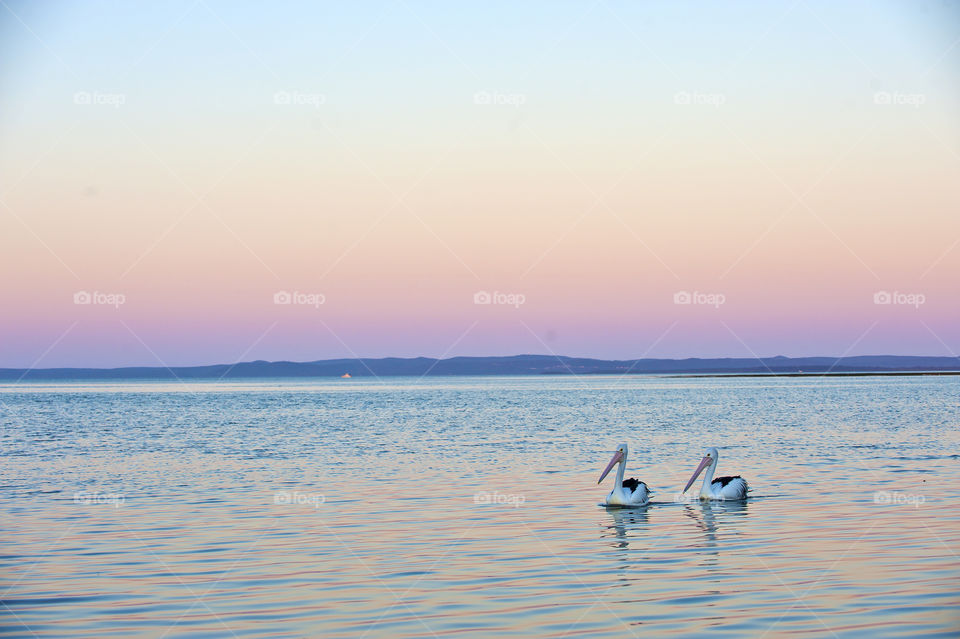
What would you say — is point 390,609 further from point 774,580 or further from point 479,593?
point 774,580

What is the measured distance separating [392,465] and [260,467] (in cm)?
312

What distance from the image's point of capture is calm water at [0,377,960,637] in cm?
985

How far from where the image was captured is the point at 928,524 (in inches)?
576

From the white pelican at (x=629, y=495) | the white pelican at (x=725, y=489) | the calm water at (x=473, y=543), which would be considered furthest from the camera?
the white pelican at (x=725, y=489)

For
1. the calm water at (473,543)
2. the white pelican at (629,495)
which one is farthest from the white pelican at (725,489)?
the white pelican at (629,495)

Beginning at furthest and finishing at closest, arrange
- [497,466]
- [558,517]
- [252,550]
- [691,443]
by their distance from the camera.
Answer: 1. [691,443]
2. [497,466]
3. [558,517]
4. [252,550]

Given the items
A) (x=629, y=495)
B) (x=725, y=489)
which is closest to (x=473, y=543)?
(x=629, y=495)

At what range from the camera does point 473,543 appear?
1379 cm

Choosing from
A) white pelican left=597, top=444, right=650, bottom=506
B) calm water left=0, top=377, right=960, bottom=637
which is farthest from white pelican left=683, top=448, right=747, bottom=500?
white pelican left=597, top=444, right=650, bottom=506

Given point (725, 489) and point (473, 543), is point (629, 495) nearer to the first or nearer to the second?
point (725, 489)

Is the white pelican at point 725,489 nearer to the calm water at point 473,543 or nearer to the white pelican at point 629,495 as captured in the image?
the calm water at point 473,543

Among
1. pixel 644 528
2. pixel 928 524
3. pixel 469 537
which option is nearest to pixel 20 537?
pixel 469 537

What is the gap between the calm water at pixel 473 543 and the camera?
9.85 metres

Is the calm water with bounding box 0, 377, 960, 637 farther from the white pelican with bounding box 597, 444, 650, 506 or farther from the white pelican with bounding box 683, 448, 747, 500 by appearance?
the white pelican with bounding box 683, 448, 747, 500
